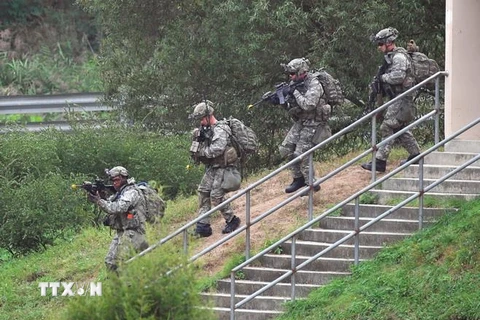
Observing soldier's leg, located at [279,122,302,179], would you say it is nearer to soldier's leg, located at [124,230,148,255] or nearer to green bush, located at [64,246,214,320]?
soldier's leg, located at [124,230,148,255]

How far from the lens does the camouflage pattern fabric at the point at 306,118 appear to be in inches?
699

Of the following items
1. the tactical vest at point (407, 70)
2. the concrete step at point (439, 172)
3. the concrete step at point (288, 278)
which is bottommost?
the concrete step at point (288, 278)

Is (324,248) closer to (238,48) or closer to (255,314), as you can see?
(255,314)

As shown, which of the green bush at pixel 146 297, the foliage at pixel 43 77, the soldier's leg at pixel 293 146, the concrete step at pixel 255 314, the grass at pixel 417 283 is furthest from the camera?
the foliage at pixel 43 77

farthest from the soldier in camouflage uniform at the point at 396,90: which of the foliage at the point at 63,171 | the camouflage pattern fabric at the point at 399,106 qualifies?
the foliage at the point at 63,171

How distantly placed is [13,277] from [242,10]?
20.2 feet

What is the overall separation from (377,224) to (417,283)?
1694 mm

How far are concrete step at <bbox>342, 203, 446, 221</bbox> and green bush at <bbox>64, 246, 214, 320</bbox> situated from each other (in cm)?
406

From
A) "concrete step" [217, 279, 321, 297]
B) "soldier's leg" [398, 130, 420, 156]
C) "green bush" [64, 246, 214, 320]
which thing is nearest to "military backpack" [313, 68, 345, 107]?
"soldier's leg" [398, 130, 420, 156]

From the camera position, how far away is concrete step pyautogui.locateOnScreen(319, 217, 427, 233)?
16.5 meters

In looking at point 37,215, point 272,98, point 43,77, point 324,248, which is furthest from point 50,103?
point 324,248

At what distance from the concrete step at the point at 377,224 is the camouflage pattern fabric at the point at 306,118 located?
1124mm

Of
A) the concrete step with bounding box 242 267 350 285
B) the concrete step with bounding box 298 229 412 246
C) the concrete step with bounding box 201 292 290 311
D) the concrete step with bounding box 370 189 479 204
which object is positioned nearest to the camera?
the concrete step with bounding box 201 292 290 311

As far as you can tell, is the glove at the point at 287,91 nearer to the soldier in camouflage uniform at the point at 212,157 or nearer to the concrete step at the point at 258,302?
the soldier in camouflage uniform at the point at 212,157
